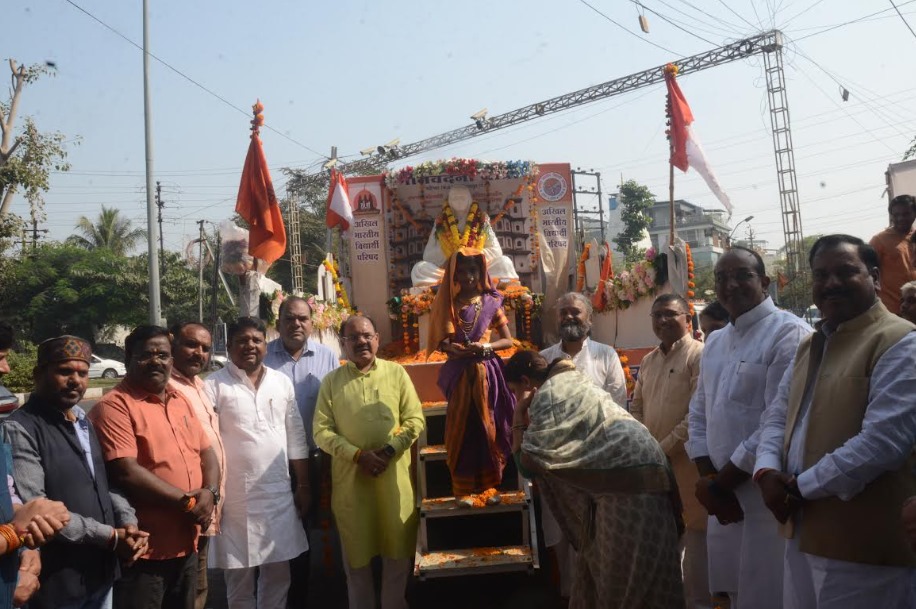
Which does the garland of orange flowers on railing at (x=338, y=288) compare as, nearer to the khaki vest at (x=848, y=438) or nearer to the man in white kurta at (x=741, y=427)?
the man in white kurta at (x=741, y=427)

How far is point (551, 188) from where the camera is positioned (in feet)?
34.3

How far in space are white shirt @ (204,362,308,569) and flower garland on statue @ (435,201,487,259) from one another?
17.6 ft

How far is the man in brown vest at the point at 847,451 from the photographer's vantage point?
2.40 metres

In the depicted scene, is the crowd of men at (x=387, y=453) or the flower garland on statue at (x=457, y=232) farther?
the flower garland on statue at (x=457, y=232)

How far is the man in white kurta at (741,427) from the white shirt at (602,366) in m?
1.30

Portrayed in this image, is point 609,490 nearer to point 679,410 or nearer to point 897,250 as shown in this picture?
point 679,410

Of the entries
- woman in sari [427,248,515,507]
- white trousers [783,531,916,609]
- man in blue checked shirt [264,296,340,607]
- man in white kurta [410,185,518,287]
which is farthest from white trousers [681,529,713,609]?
man in white kurta [410,185,518,287]

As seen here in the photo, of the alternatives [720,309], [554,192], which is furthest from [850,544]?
[554,192]

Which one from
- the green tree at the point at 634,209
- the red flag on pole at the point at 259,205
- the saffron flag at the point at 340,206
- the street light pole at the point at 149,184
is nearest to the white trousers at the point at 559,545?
the red flag on pole at the point at 259,205

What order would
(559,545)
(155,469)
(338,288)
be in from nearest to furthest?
(155,469) < (559,545) < (338,288)

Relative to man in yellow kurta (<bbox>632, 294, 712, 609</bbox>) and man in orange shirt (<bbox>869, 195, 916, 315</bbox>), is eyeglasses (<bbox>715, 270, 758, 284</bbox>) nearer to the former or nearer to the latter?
man in yellow kurta (<bbox>632, 294, 712, 609</bbox>)

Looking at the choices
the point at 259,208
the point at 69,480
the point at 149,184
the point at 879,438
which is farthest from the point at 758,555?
the point at 149,184

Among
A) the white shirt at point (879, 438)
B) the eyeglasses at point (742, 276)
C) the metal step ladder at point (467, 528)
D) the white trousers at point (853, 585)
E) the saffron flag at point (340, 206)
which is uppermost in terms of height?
the saffron flag at point (340, 206)

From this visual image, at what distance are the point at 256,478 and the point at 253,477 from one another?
0.02 meters
